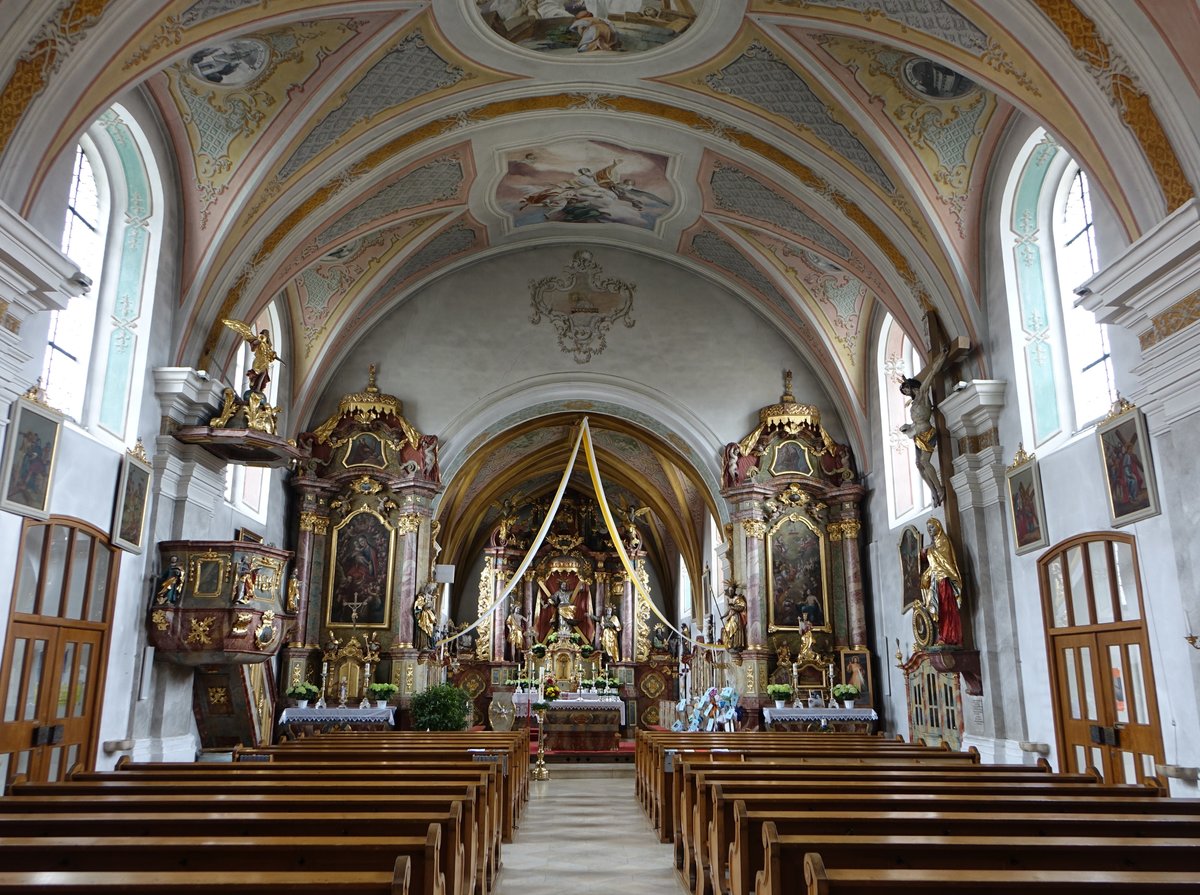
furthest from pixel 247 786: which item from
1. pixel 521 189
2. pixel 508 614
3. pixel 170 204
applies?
pixel 508 614

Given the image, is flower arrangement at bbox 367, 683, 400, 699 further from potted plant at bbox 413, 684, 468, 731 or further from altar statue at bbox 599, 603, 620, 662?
altar statue at bbox 599, 603, 620, 662

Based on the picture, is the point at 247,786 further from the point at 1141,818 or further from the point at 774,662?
the point at 774,662

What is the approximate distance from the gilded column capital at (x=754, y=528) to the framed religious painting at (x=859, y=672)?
7.67ft

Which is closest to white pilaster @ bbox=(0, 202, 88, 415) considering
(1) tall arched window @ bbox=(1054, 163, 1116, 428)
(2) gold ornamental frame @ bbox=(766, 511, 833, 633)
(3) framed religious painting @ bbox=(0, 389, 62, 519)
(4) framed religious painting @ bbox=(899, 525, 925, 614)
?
(3) framed religious painting @ bbox=(0, 389, 62, 519)

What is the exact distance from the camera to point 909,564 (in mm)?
13852

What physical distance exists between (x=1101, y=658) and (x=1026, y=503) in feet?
6.31

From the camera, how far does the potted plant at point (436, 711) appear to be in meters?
14.8

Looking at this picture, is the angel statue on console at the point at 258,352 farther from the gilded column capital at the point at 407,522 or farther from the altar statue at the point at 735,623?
the altar statue at the point at 735,623

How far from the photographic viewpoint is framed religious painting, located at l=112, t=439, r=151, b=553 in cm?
990

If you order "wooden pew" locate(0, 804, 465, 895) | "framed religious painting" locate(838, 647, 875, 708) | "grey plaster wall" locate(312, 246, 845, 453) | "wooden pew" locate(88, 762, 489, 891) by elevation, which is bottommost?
"wooden pew" locate(0, 804, 465, 895)

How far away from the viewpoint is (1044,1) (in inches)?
311

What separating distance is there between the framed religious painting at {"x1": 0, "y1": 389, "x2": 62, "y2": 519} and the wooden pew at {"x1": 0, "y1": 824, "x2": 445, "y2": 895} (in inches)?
189

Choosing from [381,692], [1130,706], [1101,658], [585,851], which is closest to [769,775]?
[585,851]

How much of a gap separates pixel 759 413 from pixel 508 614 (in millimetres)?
14005
